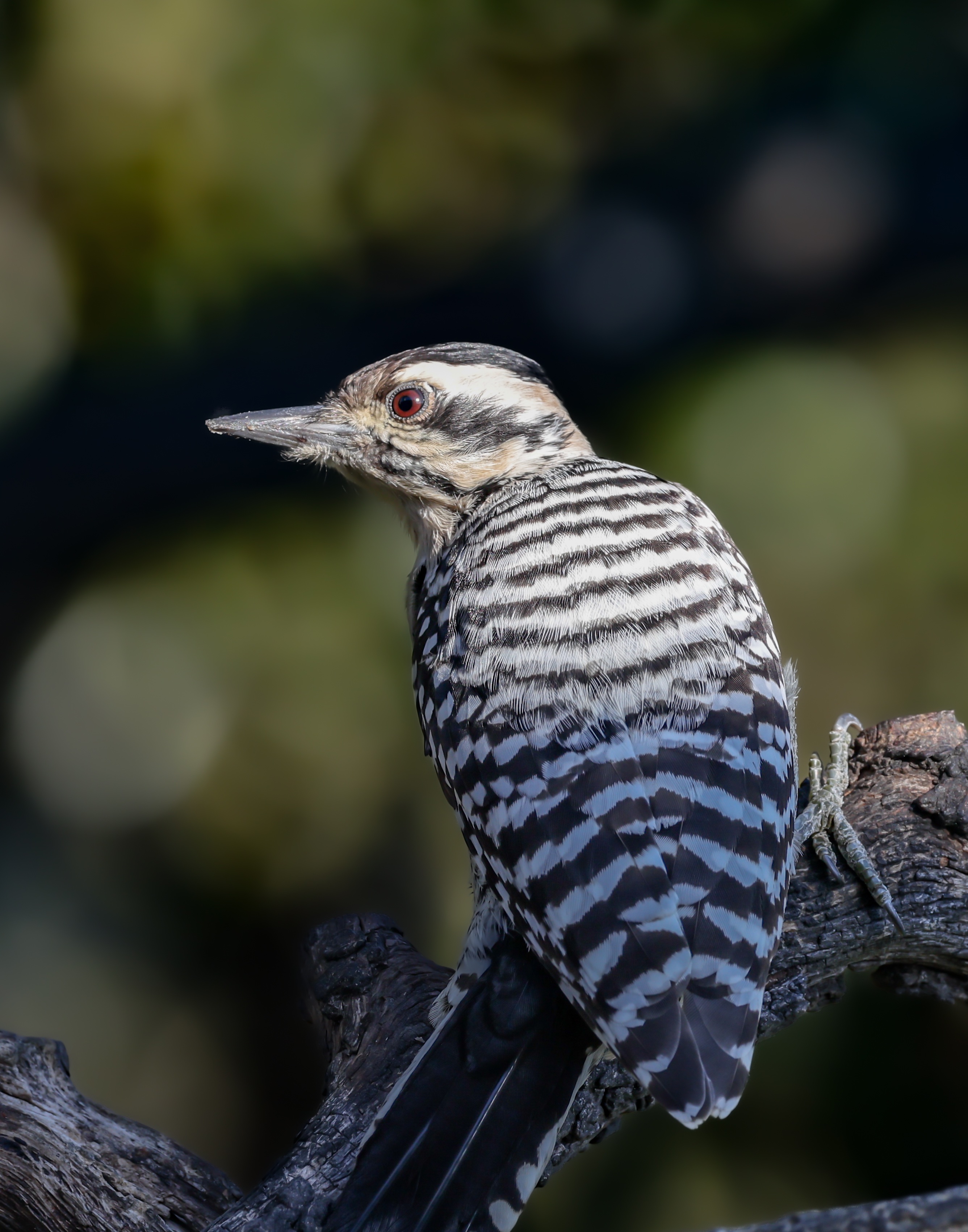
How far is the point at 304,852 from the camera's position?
382cm

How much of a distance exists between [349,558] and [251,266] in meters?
0.99

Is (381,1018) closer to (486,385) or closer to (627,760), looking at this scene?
(627,760)

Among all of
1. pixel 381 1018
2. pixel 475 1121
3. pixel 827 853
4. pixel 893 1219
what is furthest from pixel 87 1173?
pixel 827 853

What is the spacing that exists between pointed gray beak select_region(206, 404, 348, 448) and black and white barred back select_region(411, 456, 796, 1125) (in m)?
0.45

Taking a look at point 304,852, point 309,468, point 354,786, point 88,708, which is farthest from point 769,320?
point 88,708

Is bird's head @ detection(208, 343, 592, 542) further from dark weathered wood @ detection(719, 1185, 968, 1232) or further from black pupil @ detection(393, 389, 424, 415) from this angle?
dark weathered wood @ detection(719, 1185, 968, 1232)

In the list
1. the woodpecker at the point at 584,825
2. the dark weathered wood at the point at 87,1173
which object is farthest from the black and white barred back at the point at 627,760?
the dark weathered wood at the point at 87,1173

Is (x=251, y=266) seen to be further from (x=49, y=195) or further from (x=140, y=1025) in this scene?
(x=140, y=1025)

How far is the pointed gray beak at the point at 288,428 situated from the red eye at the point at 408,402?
13cm

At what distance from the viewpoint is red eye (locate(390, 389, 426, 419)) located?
2604 mm

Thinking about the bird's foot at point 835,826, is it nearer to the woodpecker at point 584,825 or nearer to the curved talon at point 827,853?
the curved talon at point 827,853

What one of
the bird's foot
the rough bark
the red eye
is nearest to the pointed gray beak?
the red eye

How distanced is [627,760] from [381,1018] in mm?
774

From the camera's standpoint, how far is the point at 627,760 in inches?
72.7
